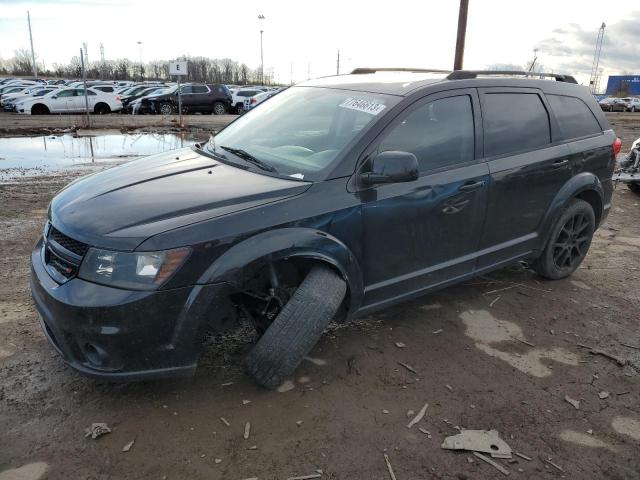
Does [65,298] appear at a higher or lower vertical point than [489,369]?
higher

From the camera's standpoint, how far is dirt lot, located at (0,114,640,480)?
8.18ft

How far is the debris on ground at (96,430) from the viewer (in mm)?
2610

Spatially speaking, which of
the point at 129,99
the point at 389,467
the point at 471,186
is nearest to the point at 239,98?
the point at 129,99

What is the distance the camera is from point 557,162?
165 inches

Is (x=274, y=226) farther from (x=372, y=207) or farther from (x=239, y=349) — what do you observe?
(x=239, y=349)

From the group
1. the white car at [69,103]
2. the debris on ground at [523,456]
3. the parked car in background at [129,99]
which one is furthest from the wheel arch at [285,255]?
the parked car in background at [129,99]

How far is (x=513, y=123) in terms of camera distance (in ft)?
13.0

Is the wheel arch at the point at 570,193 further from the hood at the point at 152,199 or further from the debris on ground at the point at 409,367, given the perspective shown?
the hood at the point at 152,199

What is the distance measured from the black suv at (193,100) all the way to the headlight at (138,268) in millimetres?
25399

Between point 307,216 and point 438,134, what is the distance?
1.21 metres

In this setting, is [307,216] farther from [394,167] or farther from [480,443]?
[480,443]

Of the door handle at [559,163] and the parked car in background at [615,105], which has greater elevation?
the door handle at [559,163]

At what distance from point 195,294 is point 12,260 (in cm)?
318

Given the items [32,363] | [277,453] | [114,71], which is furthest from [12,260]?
[114,71]
